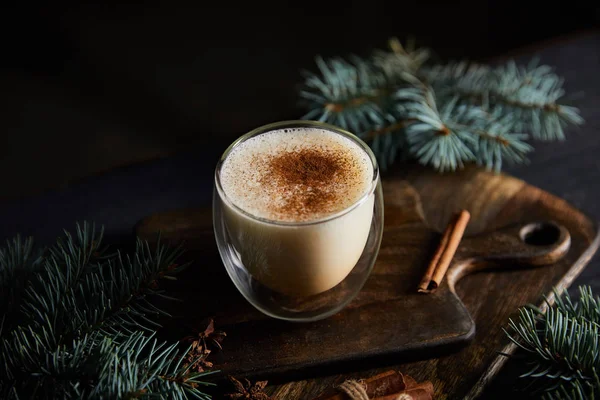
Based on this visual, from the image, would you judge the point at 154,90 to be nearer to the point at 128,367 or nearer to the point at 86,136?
the point at 86,136

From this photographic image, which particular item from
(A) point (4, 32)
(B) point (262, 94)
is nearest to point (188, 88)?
(B) point (262, 94)

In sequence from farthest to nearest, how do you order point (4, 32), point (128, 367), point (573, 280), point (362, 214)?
point (4, 32)
point (573, 280)
point (362, 214)
point (128, 367)

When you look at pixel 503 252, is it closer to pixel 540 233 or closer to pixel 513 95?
pixel 540 233

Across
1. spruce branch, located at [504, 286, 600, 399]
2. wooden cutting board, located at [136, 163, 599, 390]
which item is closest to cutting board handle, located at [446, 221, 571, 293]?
wooden cutting board, located at [136, 163, 599, 390]

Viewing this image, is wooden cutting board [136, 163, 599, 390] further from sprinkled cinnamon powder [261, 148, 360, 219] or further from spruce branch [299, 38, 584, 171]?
sprinkled cinnamon powder [261, 148, 360, 219]

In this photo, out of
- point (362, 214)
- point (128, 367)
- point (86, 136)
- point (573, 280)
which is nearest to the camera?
point (128, 367)

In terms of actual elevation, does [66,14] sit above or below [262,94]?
above

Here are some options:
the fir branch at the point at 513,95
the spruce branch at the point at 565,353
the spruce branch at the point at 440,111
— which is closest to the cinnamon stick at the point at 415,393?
the spruce branch at the point at 565,353
